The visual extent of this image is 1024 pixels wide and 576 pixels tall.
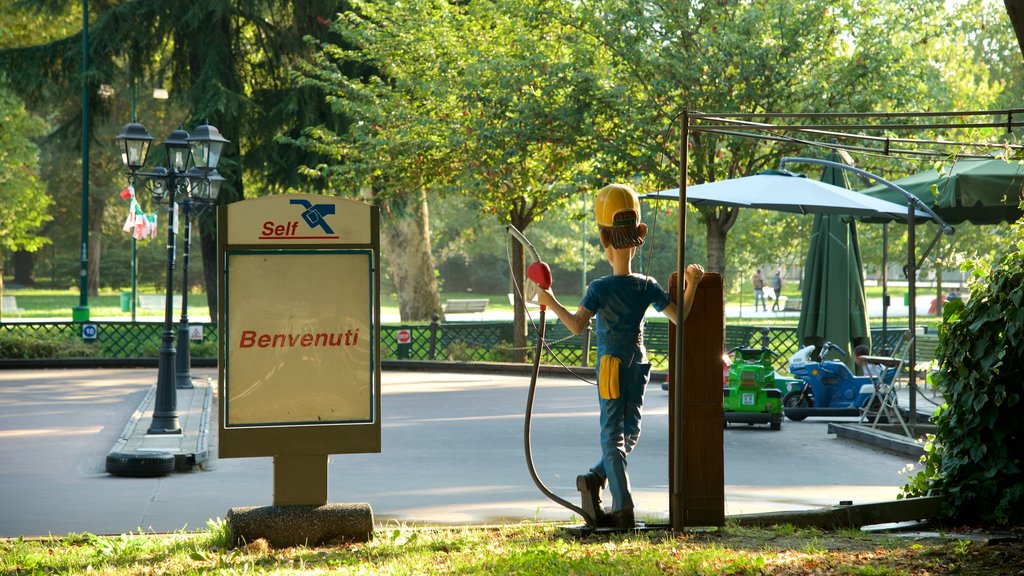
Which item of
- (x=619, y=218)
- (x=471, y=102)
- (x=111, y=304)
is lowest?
(x=111, y=304)

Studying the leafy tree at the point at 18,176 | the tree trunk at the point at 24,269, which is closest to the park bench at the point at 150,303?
the leafy tree at the point at 18,176

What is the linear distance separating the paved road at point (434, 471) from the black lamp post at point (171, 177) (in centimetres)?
68

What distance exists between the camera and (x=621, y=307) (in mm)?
6758

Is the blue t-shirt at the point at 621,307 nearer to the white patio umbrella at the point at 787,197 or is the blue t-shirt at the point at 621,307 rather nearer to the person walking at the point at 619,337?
the person walking at the point at 619,337

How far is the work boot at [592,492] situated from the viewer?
688 cm

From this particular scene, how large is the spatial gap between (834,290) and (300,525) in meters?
11.4

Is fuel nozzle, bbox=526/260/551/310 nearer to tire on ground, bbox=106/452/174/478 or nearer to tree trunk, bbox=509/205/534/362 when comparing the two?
tire on ground, bbox=106/452/174/478

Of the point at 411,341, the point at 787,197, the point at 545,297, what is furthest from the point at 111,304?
the point at 545,297

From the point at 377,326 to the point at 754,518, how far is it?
266cm

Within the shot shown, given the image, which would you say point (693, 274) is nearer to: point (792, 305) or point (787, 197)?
point (787, 197)

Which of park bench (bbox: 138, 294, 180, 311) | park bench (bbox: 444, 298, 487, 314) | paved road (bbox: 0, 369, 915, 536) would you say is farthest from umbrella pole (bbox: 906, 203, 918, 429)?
park bench (bbox: 138, 294, 180, 311)

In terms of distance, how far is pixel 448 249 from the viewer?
253ft

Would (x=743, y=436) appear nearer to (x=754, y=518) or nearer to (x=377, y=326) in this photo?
(x=754, y=518)

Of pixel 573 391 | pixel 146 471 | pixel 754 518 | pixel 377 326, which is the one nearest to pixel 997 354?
pixel 754 518
